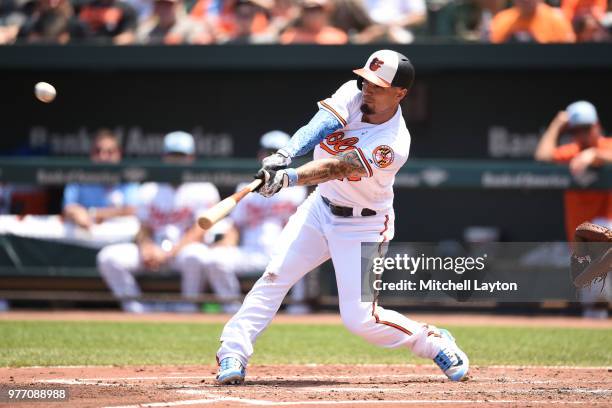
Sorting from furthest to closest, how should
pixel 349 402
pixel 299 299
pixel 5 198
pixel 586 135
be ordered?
1. pixel 5 198
2. pixel 299 299
3. pixel 586 135
4. pixel 349 402

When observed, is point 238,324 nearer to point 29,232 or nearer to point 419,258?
point 419,258

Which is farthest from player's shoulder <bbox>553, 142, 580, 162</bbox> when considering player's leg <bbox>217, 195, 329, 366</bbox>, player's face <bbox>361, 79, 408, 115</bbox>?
player's leg <bbox>217, 195, 329, 366</bbox>

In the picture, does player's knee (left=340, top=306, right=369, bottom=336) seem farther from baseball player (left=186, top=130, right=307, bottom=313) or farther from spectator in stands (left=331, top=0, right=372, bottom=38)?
spectator in stands (left=331, top=0, right=372, bottom=38)

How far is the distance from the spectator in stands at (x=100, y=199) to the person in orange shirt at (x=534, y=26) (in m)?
4.06

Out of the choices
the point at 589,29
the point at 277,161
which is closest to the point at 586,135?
the point at 589,29

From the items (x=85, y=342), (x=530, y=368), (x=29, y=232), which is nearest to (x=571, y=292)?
(x=530, y=368)

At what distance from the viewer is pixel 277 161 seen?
17.0 feet

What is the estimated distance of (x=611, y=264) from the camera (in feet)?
18.5

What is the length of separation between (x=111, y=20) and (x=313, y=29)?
2376 millimetres

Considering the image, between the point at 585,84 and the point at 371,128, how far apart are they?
19.9ft

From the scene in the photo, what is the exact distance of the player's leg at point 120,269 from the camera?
33.5ft

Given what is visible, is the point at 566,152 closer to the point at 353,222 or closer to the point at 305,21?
the point at 305,21

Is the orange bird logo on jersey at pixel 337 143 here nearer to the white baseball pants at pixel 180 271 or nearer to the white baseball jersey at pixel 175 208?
the white baseball pants at pixel 180 271

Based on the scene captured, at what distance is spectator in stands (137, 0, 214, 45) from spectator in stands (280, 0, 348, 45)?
0.94m
